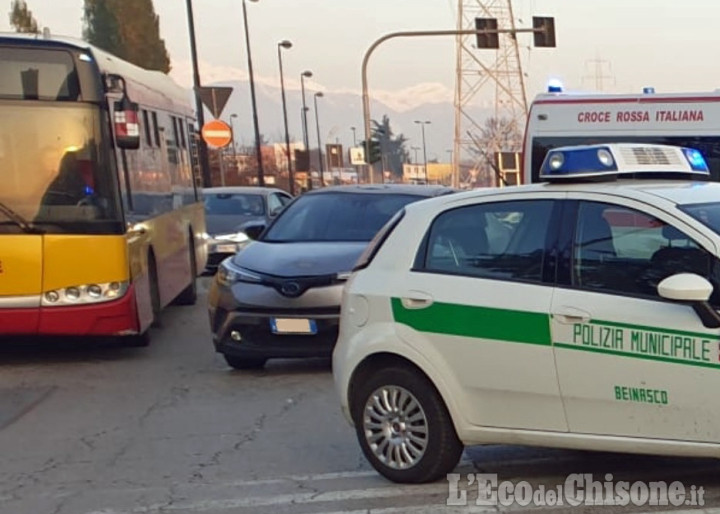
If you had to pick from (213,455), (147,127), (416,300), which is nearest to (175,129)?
(147,127)

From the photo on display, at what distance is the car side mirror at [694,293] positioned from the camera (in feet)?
15.0

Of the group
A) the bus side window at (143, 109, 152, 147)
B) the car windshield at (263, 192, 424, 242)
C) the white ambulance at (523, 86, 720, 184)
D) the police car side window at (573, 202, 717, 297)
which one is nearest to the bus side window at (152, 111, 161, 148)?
the bus side window at (143, 109, 152, 147)

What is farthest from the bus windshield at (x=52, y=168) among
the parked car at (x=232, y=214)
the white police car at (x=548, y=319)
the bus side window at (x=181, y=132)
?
the parked car at (x=232, y=214)

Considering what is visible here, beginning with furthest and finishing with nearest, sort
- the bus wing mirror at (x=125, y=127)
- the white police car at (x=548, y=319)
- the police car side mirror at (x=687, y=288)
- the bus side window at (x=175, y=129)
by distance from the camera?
1. the bus side window at (x=175, y=129)
2. the bus wing mirror at (x=125, y=127)
3. the white police car at (x=548, y=319)
4. the police car side mirror at (x=687, y=288)

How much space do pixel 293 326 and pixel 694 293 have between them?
468cm

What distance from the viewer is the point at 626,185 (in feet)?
17.6

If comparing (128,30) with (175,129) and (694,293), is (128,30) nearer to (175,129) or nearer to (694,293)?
(175,129)

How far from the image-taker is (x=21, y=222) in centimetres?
942

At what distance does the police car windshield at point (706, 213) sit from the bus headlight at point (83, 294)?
6.04 metres

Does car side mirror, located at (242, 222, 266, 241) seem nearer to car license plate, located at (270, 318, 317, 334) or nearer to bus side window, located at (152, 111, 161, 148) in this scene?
car license plate, located at (270, 318, 317, 334)

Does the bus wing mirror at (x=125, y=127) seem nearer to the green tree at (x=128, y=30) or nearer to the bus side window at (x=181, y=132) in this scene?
the bus side window at (x=181, y=132)

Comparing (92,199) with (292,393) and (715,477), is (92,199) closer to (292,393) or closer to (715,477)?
(292,393)

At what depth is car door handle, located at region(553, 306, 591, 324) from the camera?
16.3ft

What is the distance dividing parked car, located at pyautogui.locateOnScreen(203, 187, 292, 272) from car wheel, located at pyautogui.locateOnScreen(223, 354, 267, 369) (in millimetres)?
8458
